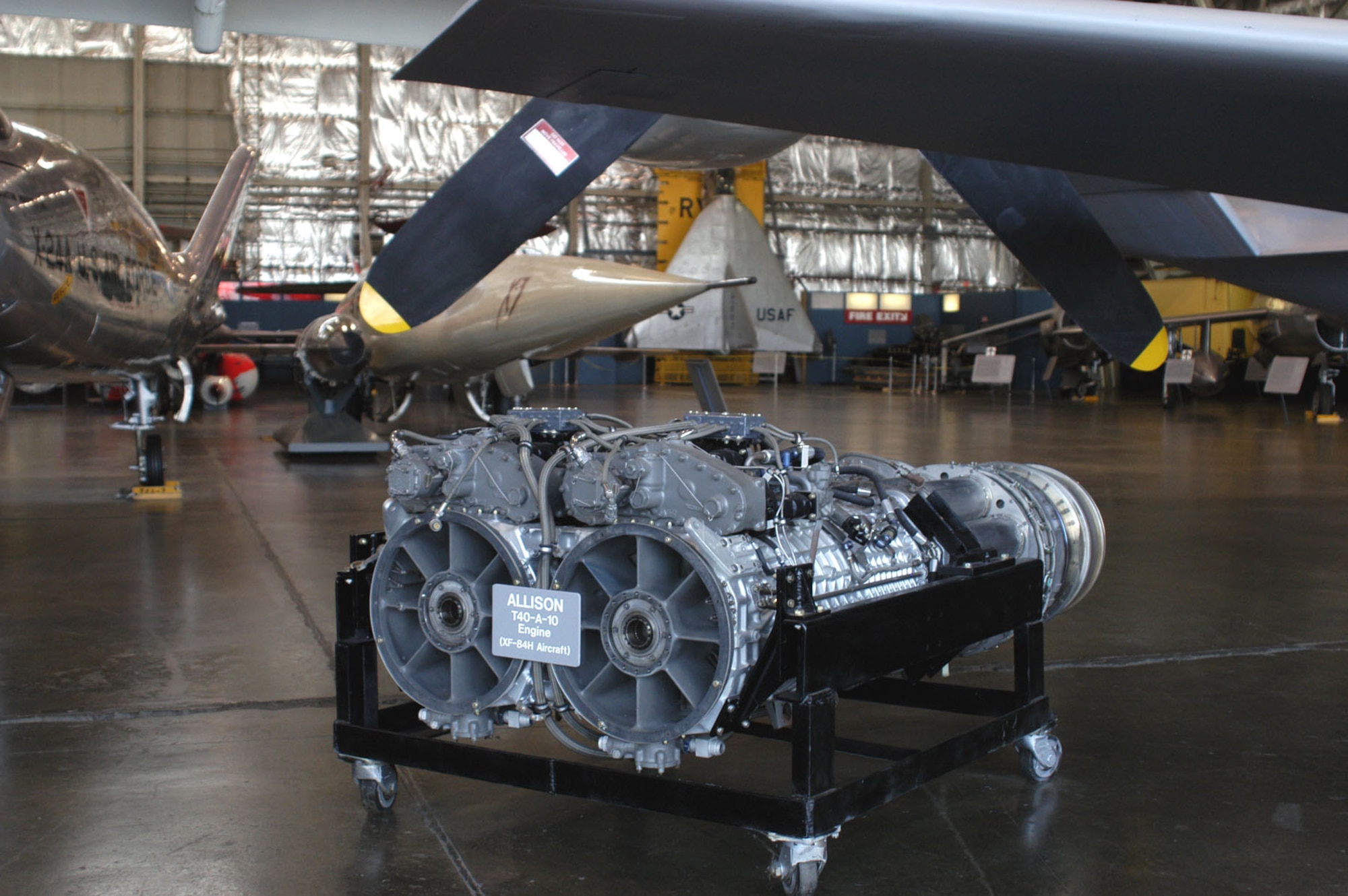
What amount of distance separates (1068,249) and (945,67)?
268 centimetres

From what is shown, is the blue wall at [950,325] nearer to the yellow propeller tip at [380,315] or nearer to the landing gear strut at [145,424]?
the landing gear strut at [145,424]

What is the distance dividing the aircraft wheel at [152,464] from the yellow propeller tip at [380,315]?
494 centimetres

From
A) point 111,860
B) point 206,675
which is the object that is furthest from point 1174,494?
point 111,860

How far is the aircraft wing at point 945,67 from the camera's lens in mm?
2000

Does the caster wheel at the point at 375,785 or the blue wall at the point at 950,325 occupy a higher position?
the blue wall at the point at 950,325

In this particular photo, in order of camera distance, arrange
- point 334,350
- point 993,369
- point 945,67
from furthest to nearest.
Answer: point 993,369 < point 334,350 < point 945,67

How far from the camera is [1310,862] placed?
247cm

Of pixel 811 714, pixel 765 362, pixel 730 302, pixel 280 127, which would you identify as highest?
pixel 280 127

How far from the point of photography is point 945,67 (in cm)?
228

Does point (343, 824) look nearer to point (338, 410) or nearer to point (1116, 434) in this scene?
point (338, 410)

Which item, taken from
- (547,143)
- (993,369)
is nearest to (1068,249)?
(547,143)

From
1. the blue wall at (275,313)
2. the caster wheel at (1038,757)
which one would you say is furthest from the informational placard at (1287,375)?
the blue wall at (275,313)

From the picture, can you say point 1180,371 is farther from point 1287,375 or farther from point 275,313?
point 275,313

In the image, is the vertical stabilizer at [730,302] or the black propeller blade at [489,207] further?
the vertical stabilizer at [730,302]
